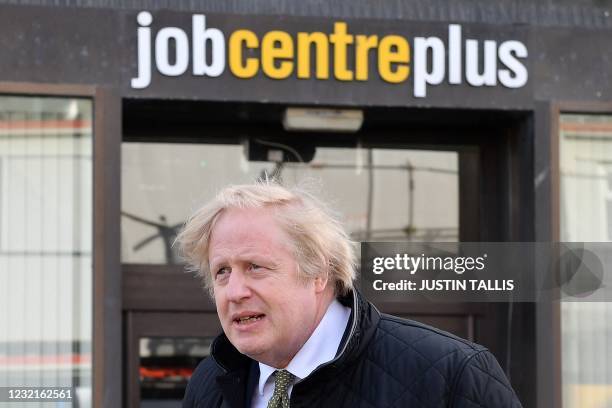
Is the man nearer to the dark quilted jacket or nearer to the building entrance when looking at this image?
the dark quilted jacket

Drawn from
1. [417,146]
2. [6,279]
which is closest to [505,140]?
[417,146]

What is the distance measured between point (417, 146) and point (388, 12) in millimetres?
881

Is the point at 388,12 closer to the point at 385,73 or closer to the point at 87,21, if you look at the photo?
the point at 385,73

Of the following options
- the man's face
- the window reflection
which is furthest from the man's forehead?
the window reflection

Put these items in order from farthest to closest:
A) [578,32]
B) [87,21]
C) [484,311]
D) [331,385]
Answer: [484,311], [578,32], [87,21], [331,385]

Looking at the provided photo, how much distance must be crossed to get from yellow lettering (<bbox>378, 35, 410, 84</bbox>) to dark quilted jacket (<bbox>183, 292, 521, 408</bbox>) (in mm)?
3269

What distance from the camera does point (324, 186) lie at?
5.79 meters

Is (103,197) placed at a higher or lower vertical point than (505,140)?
→ lower

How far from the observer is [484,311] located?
597 centimetres

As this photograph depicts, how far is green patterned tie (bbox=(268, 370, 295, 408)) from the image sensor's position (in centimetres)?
228

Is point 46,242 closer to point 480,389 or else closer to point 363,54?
point 363,54

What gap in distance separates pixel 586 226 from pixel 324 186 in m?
1.45

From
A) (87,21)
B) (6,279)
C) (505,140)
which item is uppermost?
(87,21)

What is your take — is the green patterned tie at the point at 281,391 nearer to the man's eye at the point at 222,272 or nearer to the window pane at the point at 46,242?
the man's eye at the point at 222,272
